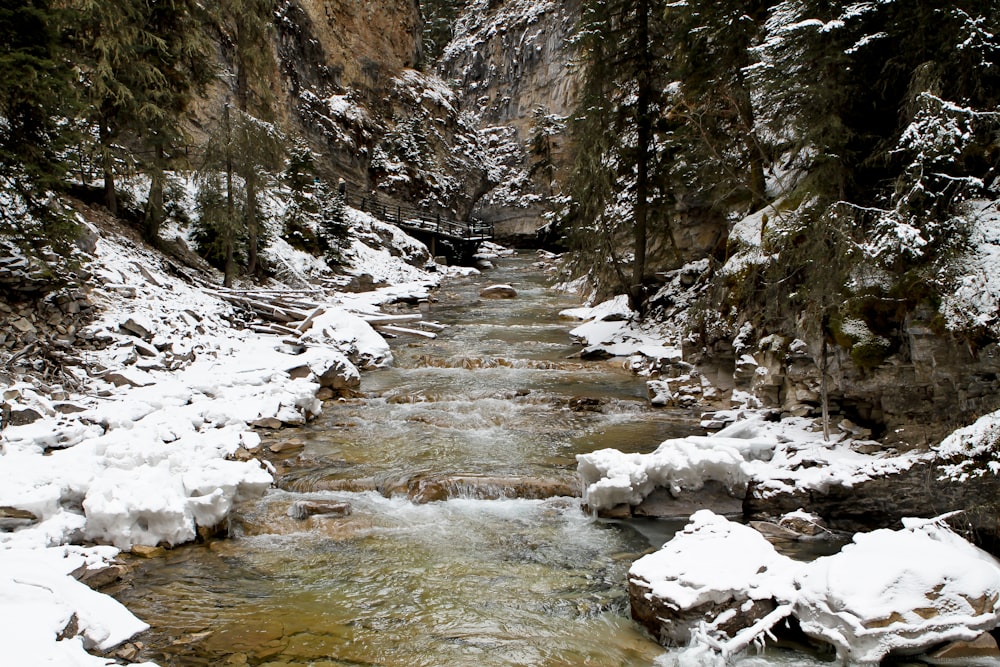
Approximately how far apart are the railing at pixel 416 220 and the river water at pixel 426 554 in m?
24.7

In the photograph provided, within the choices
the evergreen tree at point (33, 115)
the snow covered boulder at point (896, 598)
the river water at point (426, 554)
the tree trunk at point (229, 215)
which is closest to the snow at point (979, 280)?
the snow covered boulder at point (896, 598)

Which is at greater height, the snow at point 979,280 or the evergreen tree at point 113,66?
the evergreen tree at point 113,66

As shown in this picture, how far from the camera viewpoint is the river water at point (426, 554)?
176 inches

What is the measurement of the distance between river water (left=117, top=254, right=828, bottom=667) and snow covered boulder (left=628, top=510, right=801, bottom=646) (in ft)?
0.73

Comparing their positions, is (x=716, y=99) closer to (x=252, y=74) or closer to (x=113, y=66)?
(x=113, y=66)

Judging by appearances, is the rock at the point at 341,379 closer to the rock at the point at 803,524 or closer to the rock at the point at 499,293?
the rock at the point at 803,524

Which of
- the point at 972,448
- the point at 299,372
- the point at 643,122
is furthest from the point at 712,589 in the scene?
the point at 643,122

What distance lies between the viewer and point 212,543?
5957 millimetres

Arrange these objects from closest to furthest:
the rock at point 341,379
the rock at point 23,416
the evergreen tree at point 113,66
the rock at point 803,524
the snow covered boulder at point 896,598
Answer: the snow covered boulder at point 896,598 → the rock at point 803,524 → the rock at point 23,416 → the evergreen tree at point 113,66 → the rock at point 341,379

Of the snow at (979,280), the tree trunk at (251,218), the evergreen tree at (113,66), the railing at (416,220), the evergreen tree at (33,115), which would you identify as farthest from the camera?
the railing at (416,220)

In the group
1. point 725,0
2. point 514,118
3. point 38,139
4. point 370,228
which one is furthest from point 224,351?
point 514,118

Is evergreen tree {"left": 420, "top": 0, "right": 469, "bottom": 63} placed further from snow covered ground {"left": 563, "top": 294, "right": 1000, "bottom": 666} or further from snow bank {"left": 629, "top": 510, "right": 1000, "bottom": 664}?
snow bank {"left": 629, "top": 510, "right": 1000, "bottom": 664}

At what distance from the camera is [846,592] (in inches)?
173

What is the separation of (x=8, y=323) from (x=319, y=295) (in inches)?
390
